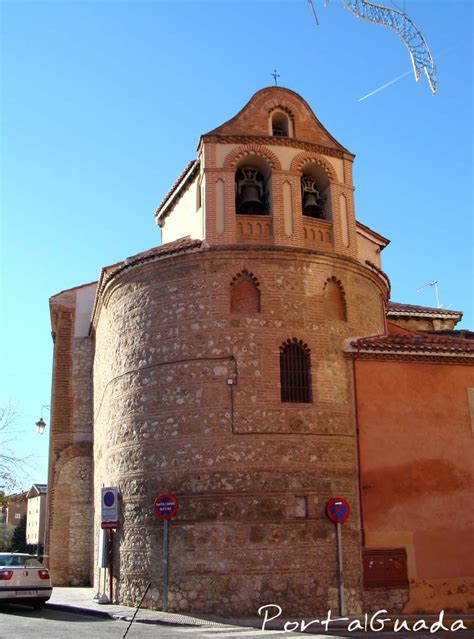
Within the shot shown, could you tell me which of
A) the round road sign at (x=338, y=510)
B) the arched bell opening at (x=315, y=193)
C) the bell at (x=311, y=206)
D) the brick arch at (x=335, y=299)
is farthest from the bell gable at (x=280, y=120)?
the round road sign at (x=338, y=510)

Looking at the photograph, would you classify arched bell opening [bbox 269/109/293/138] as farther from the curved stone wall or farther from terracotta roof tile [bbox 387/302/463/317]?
terracotta roof tile [bbox 387/302/463/317]

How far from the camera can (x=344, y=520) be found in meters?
15.8

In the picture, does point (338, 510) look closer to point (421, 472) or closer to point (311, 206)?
point (421, 472)

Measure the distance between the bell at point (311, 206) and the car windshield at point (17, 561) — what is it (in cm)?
1063

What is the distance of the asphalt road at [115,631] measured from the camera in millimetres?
11703

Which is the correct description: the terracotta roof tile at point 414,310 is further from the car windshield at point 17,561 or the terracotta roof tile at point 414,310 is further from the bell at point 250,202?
the car windshield at point 17,561

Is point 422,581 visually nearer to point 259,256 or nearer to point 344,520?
point 344,520

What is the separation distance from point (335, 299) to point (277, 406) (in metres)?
3.32

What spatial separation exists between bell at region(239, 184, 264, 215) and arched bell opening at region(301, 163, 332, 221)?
3.79 feet

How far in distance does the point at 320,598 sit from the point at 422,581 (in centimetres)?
259

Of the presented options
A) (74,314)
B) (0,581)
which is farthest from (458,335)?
(0,581)

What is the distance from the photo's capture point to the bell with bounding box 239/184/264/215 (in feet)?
59.0

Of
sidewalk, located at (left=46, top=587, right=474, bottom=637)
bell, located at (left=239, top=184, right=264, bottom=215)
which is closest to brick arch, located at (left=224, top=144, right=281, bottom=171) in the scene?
bell, located at (left=239, top=184, right=264, bottom=215)

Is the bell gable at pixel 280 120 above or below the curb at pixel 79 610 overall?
above
